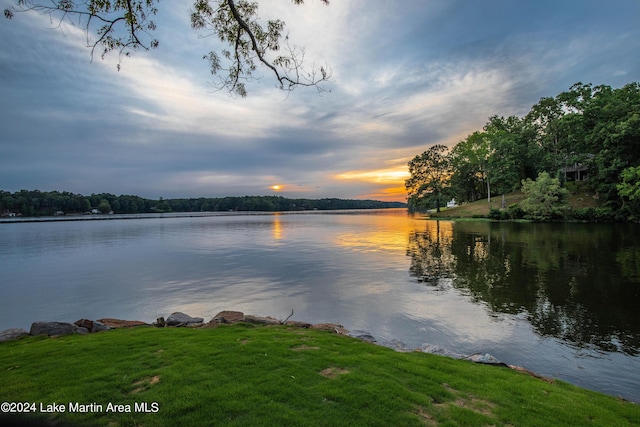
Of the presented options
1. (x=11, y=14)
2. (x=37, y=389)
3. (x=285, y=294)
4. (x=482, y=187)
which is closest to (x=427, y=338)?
(x=285, y=294)

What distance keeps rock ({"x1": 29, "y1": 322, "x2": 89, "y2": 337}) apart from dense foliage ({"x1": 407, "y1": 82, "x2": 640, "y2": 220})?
53965 mm

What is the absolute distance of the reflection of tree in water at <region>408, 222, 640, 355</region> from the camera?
33.0 feet

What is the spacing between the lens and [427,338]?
9875 mm

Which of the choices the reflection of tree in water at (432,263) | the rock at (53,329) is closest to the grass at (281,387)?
the rock at (53,329)

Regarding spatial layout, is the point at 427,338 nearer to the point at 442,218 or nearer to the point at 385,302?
the point at 385,302

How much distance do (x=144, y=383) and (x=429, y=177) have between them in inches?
3060

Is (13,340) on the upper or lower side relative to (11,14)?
lower

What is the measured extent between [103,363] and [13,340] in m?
4.63

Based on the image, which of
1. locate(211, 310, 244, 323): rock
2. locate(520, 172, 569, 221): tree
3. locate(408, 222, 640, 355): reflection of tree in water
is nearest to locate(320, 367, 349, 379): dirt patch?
locate(211, 310, 244, 323): rock

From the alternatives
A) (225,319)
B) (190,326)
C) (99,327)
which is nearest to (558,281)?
(225,319)

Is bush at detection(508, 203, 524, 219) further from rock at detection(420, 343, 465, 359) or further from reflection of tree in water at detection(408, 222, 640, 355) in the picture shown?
rock at detection(420, 343, 465, 359)

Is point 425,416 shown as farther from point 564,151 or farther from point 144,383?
point 564,151

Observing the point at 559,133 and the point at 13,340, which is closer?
the point at 13,340

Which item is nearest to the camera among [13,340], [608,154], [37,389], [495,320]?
[37,389]
